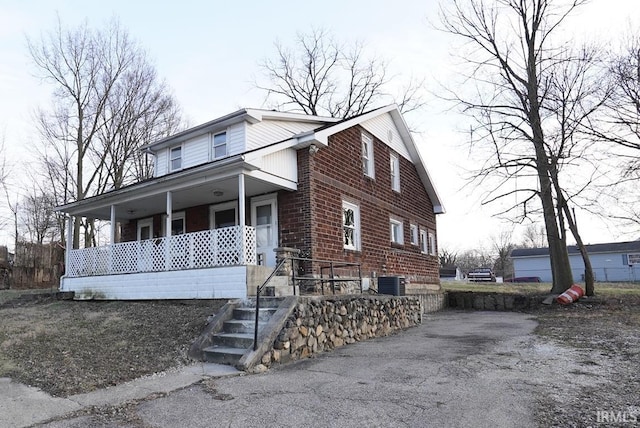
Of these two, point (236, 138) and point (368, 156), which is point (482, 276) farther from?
point (236, 138)

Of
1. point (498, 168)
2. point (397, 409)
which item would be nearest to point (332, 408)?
point (397, 409)

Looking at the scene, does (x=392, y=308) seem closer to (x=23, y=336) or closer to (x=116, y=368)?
(x=116, y=368)

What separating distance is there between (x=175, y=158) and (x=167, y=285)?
5.73 m

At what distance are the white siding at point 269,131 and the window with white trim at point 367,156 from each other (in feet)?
7.12

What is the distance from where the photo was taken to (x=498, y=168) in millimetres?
19109

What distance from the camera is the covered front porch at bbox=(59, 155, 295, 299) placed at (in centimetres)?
1009

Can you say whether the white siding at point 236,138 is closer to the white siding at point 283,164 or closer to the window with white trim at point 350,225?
the white siding at point 283,164

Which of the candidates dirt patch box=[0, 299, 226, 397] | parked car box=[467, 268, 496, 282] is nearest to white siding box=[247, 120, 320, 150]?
dirt patch box=[0, 299, 226, 397]

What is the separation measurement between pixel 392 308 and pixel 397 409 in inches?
271

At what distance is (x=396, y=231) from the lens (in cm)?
1725

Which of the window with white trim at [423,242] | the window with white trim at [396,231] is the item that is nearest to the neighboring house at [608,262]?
the window with white trim at [423,242]

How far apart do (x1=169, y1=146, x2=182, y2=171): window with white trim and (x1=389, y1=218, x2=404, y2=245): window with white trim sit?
A: 25.4 feet

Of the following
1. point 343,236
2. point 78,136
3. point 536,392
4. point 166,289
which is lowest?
point 536,392

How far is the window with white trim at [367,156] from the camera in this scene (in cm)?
1531
